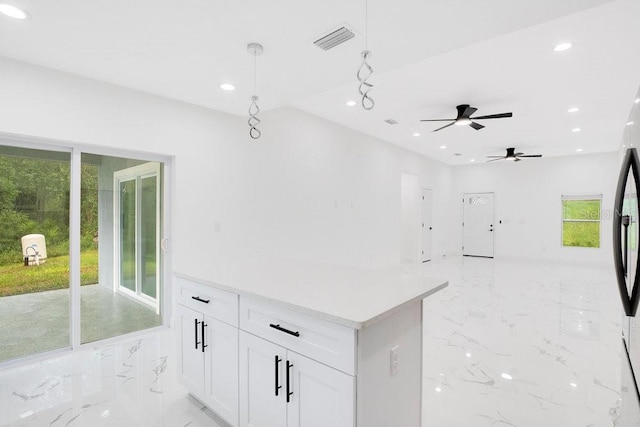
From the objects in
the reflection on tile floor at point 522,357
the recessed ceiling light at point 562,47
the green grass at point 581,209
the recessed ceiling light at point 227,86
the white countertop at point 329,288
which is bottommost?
the reflection on tile floor at point 522,357

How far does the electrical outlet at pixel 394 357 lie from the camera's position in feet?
4.89

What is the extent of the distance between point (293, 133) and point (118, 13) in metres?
3.00

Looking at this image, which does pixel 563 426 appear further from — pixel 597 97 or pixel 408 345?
pixel 597 97

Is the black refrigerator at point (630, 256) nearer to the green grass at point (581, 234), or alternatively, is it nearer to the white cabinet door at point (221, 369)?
the white cabinet door at point (221, 369)

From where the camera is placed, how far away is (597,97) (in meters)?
4.29

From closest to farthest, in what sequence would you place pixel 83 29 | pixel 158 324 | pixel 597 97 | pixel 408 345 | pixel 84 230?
pixel 408 345 < pixel 83 29 < pixel 84 230 < pixel 158 324 < pixel 597 97

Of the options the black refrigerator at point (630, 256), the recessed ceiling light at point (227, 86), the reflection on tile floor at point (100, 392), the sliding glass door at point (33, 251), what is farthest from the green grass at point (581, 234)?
the sliding glass door at point (33, 251)

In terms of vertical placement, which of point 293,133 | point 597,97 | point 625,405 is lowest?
point 625,405

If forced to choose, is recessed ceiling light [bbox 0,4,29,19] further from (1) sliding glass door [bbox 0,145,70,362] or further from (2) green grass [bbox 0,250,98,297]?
(2) green grass [bbox 0,250,98,297]

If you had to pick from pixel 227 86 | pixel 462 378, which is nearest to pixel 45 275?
pixel 227 86

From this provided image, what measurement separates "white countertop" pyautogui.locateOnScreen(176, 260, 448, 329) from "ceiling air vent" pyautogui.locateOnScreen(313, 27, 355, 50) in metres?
1.67

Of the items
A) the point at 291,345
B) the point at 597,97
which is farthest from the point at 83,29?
the point at 597,97

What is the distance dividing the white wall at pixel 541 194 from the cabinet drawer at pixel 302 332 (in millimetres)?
9363

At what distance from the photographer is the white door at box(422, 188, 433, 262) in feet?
28.5
